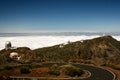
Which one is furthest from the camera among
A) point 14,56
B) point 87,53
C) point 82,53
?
point 87,53

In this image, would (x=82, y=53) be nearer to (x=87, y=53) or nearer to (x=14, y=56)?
(x=87, y=53)

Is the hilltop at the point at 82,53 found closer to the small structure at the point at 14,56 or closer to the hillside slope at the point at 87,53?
the hillside slope at the point at 87,53

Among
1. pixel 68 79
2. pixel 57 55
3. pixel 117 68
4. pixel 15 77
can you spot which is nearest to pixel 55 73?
pixel 68 79

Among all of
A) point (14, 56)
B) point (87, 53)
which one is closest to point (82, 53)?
point (87, 53)

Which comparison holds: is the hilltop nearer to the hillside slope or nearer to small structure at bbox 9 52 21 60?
the hillside slope

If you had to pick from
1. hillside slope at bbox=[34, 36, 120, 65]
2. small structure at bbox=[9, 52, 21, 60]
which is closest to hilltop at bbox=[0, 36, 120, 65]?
hillside slope at bbox=[34, 36, 120, 65]

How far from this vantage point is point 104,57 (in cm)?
5847

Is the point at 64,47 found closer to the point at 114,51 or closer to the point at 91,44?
the point at 91,44

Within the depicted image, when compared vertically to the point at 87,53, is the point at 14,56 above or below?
below

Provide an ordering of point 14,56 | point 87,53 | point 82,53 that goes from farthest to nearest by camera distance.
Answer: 1. point 87,53
2. point 82,53
3. point 14,56

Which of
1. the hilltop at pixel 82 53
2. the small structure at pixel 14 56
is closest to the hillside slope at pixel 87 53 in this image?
the hilltop at pixel 82 53

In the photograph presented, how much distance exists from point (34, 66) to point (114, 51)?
33264 millimetres

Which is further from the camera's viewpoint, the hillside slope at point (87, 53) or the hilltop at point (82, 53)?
the hillside slope at point (87, 53)

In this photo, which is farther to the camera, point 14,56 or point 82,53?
point 82,53
